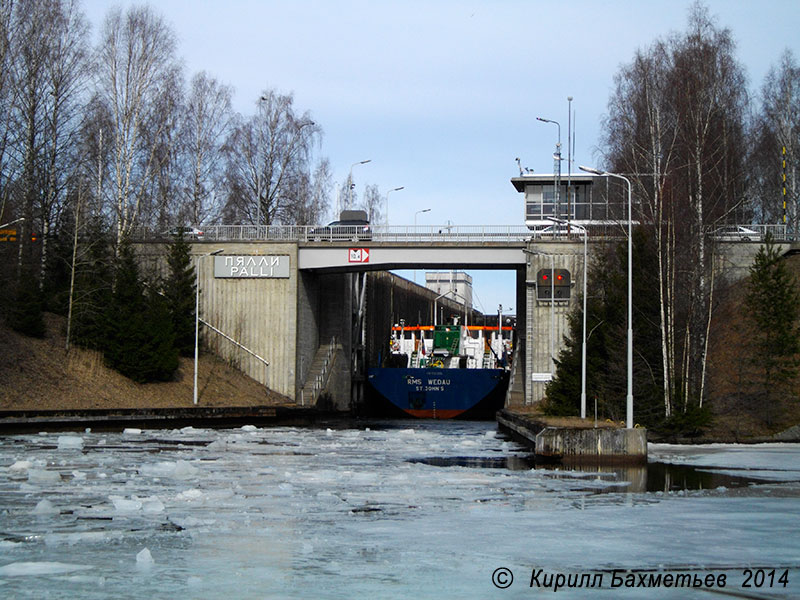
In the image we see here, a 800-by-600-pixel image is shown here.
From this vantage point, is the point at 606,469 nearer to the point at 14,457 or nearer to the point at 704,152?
the point at 14,457

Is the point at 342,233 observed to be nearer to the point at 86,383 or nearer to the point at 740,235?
the point at 86,383

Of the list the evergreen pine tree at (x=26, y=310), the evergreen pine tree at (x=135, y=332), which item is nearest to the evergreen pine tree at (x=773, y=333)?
the evergreen pine tree at (x=135, y=332)

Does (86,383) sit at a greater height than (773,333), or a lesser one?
lesser

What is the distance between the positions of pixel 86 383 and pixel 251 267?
11.5 meters

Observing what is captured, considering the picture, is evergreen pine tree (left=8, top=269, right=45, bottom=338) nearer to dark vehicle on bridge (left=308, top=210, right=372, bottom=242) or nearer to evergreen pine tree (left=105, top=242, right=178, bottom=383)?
evergreen pine tree (left=105, top=242, right=178, bottom=383)

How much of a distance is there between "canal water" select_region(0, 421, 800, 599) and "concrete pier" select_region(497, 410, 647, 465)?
0.77m

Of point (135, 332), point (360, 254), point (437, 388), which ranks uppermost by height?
point (360, 254)

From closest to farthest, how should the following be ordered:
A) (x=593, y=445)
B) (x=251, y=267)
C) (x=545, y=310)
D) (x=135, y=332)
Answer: (x=593, y=445) < (x=135, y=332) < (x=545, y=310) < (x=251, y=267)

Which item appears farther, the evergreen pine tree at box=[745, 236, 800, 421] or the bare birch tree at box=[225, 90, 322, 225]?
the bare birch tree at box=[225, 90, 322, 225]

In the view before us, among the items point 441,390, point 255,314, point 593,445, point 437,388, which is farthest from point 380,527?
point 441,390

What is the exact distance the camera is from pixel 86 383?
43.3 metres

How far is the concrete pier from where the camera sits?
23609 mm

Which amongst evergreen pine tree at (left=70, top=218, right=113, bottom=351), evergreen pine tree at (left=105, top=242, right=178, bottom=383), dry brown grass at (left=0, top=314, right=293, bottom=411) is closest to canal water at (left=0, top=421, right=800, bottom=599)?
dry brown grass at (left=0, top=314, right=293, bottom=411)

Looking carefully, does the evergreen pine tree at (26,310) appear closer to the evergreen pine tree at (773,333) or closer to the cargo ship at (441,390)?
the cargo ship at (441,390)
